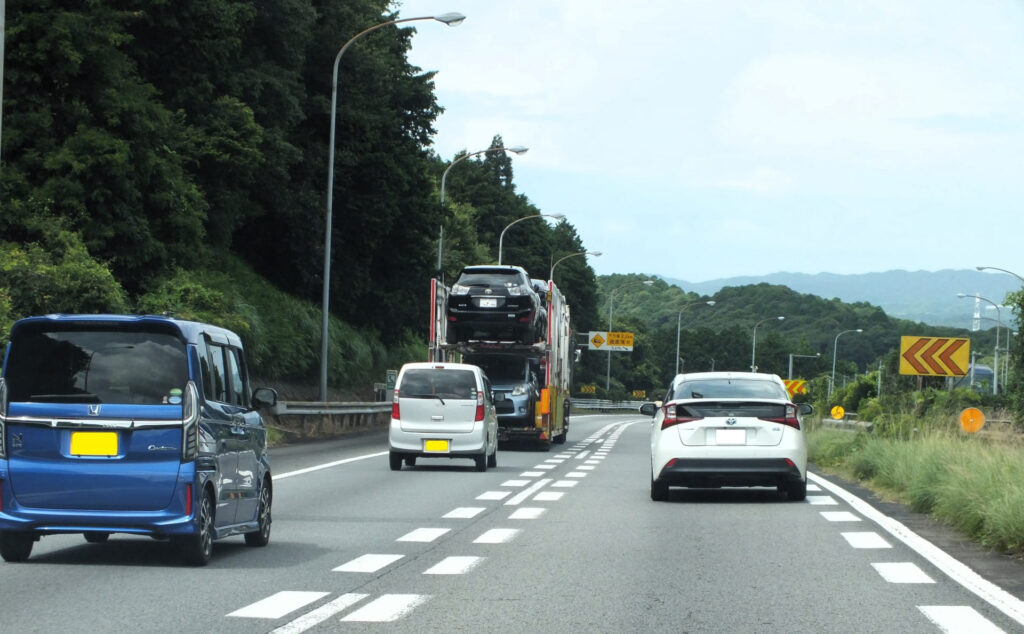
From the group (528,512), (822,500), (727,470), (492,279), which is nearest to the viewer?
(528,512)

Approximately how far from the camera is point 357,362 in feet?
163

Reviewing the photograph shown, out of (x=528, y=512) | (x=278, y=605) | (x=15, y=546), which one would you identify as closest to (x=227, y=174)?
(x=528, y=512)

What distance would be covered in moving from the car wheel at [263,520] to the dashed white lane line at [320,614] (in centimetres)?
318

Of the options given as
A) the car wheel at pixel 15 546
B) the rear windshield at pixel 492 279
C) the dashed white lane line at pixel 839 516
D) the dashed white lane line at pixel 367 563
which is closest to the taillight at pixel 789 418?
the dashed white lane line at pixel 839 516

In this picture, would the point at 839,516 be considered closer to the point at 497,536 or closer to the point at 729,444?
the point at 729,444

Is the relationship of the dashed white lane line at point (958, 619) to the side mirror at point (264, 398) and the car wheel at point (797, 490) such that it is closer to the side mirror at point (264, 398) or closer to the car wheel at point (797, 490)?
the side mirror at point (264, 398)

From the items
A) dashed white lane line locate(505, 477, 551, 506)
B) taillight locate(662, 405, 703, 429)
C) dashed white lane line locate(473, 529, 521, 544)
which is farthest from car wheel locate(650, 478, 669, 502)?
dashed white lane line locate(473, 529, 521, 544)

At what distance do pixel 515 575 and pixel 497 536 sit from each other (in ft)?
9.74

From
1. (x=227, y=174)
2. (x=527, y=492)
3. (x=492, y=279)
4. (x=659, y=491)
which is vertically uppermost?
(x=227, y=174)

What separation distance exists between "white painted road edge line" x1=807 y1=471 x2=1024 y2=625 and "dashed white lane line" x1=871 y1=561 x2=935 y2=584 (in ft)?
0.58

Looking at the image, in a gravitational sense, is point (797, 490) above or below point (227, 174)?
below

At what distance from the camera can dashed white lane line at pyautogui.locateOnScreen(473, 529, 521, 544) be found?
13.3 m

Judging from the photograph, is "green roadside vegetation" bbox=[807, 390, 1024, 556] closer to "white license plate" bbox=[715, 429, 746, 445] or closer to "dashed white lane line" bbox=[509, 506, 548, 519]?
"white license plate" bbox=[715, 429, 746, 445]

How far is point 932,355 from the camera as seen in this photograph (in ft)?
82.0
